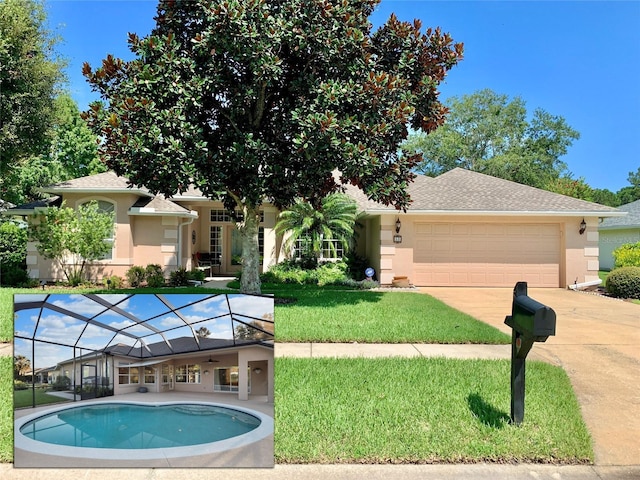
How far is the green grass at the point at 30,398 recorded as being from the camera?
2371 mm

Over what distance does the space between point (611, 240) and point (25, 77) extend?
1180 inches

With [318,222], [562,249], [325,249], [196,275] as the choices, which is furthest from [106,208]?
[562,249]

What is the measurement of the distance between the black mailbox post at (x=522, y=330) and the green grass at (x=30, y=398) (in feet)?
10.8

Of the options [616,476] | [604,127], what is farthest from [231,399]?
[604,127]

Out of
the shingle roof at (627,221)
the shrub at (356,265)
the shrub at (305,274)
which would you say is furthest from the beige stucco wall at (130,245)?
the shingle roof at (627,221)

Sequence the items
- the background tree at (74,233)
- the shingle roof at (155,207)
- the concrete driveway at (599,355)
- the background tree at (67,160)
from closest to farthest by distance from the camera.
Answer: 1. the concrete driveway at (599,355)
2. the background tree at (74,233)
3. the shingle roof at (155,207)
4. the background tree at (67,160)

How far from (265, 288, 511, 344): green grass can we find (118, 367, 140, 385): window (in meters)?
4.65

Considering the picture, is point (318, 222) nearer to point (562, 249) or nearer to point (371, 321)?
point (371, 321)

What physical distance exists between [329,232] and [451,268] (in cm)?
465

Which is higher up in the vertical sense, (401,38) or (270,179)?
(401,38)

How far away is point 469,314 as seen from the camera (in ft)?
32.1

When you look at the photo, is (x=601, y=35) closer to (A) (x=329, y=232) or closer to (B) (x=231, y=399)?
(A) (x=329, y=232)

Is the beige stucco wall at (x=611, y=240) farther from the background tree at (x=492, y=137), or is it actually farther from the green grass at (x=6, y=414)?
the green grass at (x=6, y=414)

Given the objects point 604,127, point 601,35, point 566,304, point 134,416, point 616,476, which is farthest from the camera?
point 604,127
